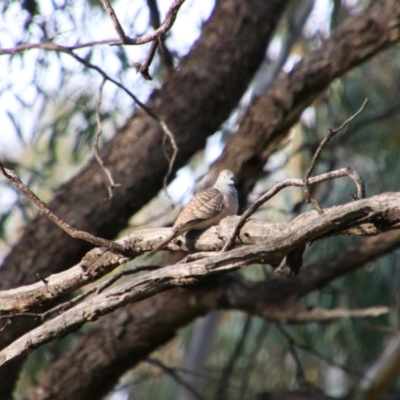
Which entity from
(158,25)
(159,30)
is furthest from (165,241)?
(158,25)

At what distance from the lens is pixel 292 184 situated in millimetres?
2104

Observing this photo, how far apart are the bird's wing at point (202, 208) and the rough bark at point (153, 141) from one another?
33.4 inches

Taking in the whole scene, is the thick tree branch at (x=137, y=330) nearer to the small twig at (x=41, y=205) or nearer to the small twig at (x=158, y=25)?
the small twig at (x=158, y=25)

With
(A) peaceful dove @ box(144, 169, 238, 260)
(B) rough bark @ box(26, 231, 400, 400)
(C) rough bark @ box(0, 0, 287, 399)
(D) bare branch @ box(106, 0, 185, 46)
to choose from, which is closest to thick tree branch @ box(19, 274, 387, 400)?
(B) rough bark @ box(26, 231, 400, 400)

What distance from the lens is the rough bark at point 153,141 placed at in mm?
3607

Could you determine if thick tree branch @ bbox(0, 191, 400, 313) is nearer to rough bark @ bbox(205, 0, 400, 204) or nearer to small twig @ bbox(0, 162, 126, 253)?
small twig @ bbox(0, 162, 126, 253)

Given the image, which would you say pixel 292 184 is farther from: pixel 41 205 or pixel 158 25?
pixel 158 25

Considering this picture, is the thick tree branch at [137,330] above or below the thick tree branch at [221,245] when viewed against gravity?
above

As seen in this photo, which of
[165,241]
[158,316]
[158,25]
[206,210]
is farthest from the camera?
[158,25]

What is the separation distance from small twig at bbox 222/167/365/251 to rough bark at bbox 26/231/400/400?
1.63 meters

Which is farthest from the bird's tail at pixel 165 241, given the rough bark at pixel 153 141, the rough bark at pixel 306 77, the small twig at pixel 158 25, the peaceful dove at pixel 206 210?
the small twig at pixel 158 25

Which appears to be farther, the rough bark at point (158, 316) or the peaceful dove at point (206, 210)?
the rough bark at point (158, 316)

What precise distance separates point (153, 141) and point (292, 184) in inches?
69.5

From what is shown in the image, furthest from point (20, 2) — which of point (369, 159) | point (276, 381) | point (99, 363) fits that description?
point (276, 381)
